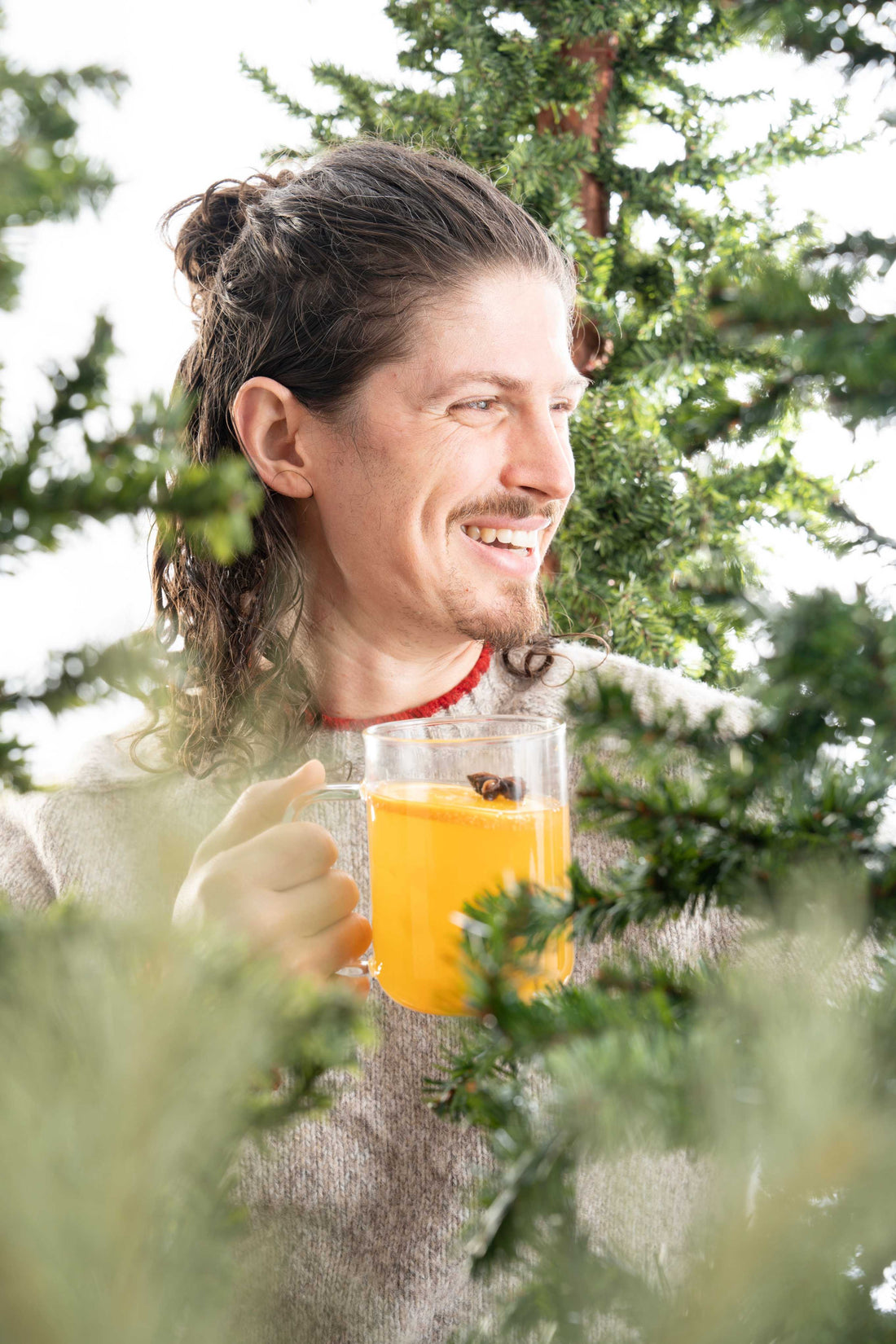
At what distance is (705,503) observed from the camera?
2.17 meters

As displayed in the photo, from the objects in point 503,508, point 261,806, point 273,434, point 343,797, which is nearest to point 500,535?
point 503,508

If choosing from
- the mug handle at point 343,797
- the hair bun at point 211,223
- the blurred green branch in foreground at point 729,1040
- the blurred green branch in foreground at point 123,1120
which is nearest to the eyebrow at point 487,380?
the hair bun at point 211,223

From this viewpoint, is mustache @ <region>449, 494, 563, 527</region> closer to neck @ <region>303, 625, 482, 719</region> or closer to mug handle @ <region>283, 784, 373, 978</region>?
neck @ <region>303, 625, 482, 719</region>

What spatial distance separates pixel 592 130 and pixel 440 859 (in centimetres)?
200

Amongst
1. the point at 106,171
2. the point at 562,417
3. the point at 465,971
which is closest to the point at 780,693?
the point at 465,971

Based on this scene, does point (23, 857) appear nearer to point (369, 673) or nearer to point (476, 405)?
point (369, 673)

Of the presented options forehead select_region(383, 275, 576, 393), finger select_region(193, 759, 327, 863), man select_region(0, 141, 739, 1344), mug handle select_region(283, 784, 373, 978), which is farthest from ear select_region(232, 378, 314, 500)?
finger select_region(193, 759, 327, 863)

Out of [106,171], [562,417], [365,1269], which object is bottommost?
[365,1269]

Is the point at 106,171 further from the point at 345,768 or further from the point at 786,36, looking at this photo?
the point at 345,768

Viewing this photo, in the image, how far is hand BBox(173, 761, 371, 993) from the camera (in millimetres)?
759

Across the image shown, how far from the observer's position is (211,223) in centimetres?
186

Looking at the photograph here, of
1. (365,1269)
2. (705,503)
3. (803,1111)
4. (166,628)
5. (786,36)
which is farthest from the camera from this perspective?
(705,503)

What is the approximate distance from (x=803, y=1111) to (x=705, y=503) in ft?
6.71

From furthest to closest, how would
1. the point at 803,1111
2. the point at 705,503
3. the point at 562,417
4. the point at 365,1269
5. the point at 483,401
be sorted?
1. the point at 705,503
2. the point at 562,417
3. the point at 483,401
4. the point at 365,1269
5. the point at 803,1111
